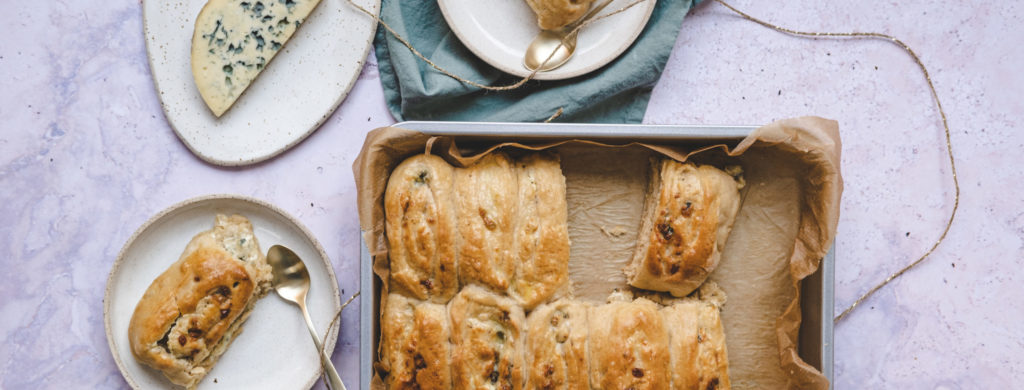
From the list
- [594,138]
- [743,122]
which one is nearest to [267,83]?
[594,138]

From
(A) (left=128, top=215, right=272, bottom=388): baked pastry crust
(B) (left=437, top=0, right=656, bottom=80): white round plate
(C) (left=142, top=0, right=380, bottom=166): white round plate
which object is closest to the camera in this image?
(A) (left=128, top=215, right=272, bottom=388): baked pastry crust

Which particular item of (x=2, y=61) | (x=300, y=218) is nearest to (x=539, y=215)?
(x=300, y=218)

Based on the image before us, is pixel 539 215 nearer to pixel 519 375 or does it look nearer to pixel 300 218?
pixel 519 375

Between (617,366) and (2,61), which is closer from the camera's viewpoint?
(617,366)

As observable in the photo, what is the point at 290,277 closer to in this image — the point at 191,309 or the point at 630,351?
the point at 191,309

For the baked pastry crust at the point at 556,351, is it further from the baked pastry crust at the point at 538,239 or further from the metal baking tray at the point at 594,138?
the metal baking tray at the point at 594,138

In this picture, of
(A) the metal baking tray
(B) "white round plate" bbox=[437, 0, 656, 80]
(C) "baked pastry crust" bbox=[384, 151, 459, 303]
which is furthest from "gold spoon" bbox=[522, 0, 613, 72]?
(C) "baked pastry crust" bbox=[384, 151, 459, 303]

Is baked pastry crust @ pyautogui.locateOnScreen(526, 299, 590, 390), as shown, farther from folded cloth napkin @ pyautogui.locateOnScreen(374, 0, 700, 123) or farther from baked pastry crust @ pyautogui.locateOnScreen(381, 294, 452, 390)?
folded cloth napkin @ pyautogui.locateOnScreen(374, 0, 700, 123)
